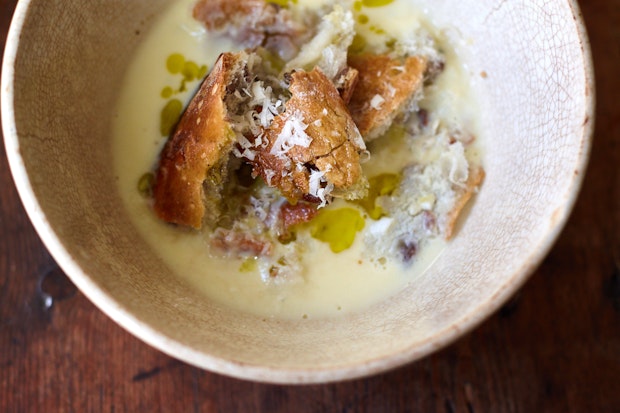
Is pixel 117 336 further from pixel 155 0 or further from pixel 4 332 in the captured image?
pixel 155 0

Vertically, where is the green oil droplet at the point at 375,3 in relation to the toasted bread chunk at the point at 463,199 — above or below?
above

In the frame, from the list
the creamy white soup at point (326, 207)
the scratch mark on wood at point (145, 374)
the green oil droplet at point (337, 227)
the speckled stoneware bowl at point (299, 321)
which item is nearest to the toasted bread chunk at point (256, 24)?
the creamy white soup at point (326, 207)

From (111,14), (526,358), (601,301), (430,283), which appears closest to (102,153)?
(111,14)

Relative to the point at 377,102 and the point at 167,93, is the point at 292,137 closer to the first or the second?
the point at 377,102

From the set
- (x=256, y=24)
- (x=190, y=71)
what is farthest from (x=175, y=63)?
(x=256, y=24)

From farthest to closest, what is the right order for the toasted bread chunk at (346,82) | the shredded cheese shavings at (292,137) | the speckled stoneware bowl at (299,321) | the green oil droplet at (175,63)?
1. the green oil droplet at (175,63)
2. the toasted bread chunk at (346,82)
3. the shredded cheese shavings at (292,137)
4. the speckled stoneware bowl at (299,321)

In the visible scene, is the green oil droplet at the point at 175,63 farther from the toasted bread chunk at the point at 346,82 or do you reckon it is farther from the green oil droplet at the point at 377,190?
the green oil droplet at the point at 377,190

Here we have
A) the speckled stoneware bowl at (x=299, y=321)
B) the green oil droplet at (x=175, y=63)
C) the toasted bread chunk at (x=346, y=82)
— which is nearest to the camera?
the speckled stoneware bowl at (x=299, y=321)
